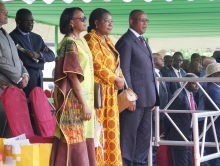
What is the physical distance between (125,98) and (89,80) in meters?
0.68

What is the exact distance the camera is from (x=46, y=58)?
4742 millimetres

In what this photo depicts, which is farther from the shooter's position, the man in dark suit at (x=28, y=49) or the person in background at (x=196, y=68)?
the person in background at (x=196, y=68)

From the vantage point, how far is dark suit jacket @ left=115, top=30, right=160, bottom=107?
15.2 feet

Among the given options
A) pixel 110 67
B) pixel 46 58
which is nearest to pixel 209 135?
pixel 110 67

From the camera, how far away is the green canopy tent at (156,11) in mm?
7242

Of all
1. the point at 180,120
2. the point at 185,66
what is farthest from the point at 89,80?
the point at 185,66

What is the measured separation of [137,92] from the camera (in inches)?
183

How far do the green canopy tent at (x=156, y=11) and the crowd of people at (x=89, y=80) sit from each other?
5.49 ft

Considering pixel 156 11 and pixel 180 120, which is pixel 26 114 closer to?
pixel 180 120

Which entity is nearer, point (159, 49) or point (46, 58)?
point (46, 58)

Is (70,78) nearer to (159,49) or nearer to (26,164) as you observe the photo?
(26,164)

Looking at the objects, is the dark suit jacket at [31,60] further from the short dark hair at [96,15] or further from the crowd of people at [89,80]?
the short dark hair at [96,15]

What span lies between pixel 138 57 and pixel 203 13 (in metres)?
4.24

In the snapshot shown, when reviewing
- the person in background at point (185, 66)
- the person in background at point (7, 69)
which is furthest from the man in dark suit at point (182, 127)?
the person in background at point (185, 66)
